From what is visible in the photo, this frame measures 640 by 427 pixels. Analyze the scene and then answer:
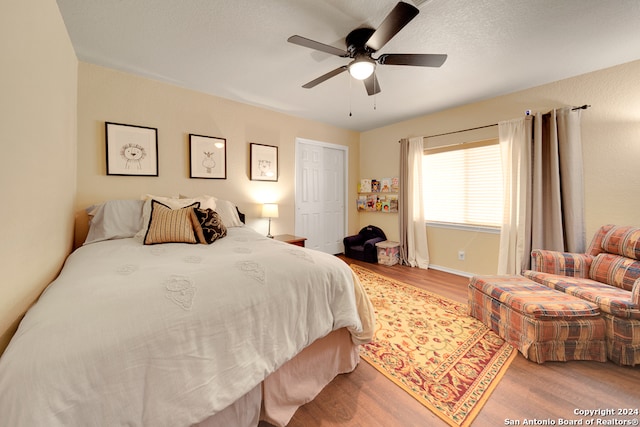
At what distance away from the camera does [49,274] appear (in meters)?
1.43

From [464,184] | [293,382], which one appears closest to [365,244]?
[464,184]

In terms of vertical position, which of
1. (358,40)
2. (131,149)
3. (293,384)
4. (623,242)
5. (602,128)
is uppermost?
(358,40)

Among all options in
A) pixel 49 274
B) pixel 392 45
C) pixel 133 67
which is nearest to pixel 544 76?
pixel 392 45

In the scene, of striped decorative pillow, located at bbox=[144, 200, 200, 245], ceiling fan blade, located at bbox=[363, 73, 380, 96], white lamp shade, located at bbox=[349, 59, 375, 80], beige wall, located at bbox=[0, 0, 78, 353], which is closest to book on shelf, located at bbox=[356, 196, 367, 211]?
ceiling fan blade, located at bbox=[363, 73, 380, 96]

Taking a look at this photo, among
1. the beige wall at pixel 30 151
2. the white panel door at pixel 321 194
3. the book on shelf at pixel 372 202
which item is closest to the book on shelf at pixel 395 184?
the book on shelf at pixel 372 202

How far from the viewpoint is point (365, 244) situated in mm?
4141

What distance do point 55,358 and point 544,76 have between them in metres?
4.11

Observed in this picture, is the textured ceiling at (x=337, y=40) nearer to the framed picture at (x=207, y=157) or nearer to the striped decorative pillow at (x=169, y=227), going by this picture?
the framed picture at (x=207, y=157)

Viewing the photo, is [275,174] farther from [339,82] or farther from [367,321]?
[367,321]

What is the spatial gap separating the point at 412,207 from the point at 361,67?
259cm

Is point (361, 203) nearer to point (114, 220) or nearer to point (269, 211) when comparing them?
point (269, 211)

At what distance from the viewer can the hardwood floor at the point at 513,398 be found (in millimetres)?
1252

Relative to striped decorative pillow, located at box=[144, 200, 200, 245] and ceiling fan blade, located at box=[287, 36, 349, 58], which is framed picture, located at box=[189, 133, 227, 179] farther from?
ceiling fan blade, located at box=[287, 36, 349, 58]

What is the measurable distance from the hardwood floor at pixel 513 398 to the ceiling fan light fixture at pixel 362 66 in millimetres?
2212
